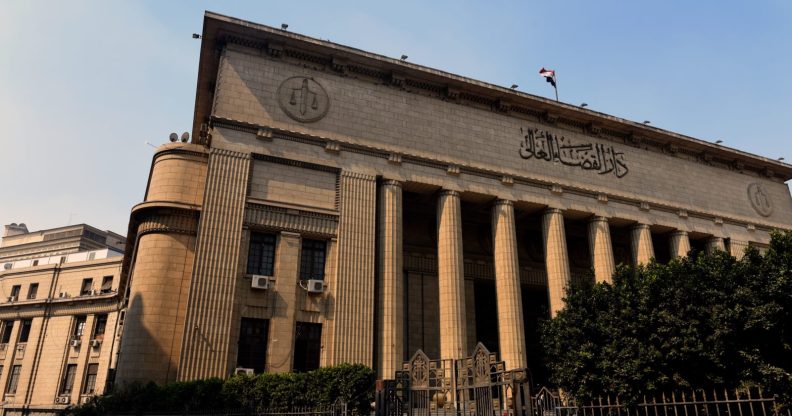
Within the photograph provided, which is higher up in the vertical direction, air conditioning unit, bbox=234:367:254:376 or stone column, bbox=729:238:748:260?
stone column, bbox=729:238:748:260

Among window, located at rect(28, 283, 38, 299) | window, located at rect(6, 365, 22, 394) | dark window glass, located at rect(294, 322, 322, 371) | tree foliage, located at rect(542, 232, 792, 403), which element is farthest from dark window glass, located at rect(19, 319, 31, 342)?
tree foliage, located at rect(542, 232, 792, 403)

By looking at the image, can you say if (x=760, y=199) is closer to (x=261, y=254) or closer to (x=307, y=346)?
(x=307, y=346)

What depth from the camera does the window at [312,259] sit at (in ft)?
73.7

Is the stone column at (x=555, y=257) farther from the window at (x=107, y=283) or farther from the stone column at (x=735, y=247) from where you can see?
the window at (x=107, y=283)

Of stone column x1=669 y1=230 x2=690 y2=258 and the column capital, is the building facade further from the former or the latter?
stone column x1=669 y1=230 x2=690 y2=258

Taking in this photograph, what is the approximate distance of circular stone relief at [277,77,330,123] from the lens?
945 inches

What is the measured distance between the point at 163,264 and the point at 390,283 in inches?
355

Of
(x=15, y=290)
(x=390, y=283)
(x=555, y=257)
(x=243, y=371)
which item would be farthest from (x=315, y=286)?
(x=15, y=290)

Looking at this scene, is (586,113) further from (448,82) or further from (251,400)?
(251,400)

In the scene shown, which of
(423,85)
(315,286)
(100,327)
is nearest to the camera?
(315,286)

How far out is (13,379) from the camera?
4125 centimetres

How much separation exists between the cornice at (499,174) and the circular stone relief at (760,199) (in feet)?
3.52

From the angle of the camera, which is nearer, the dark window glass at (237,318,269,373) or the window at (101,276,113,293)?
the dark window glass at (237,318,269,373)

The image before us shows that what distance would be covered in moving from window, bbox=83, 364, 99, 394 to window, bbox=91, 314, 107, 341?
2010 millimetres
